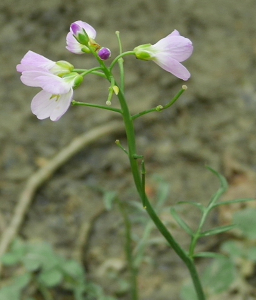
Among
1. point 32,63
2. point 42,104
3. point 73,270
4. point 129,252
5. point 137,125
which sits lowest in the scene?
point 137,125

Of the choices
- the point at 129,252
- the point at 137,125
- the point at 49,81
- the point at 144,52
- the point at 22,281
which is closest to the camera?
the point at 49,81

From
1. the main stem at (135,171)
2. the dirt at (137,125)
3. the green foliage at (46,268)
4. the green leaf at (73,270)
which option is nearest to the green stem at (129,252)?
the green foliage at (46,268)

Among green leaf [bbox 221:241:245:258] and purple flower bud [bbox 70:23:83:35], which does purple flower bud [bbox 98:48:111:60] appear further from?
green leaf [bbox 221:241:245:258]

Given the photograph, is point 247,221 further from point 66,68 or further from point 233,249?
point 66,68

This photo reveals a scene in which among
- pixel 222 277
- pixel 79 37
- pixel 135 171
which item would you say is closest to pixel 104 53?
pixel 79 37

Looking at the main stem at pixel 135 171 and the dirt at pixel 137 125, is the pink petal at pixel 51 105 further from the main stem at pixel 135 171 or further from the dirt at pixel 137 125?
the dirt at pixel 137 125

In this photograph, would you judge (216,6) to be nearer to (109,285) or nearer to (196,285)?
(109,285)
